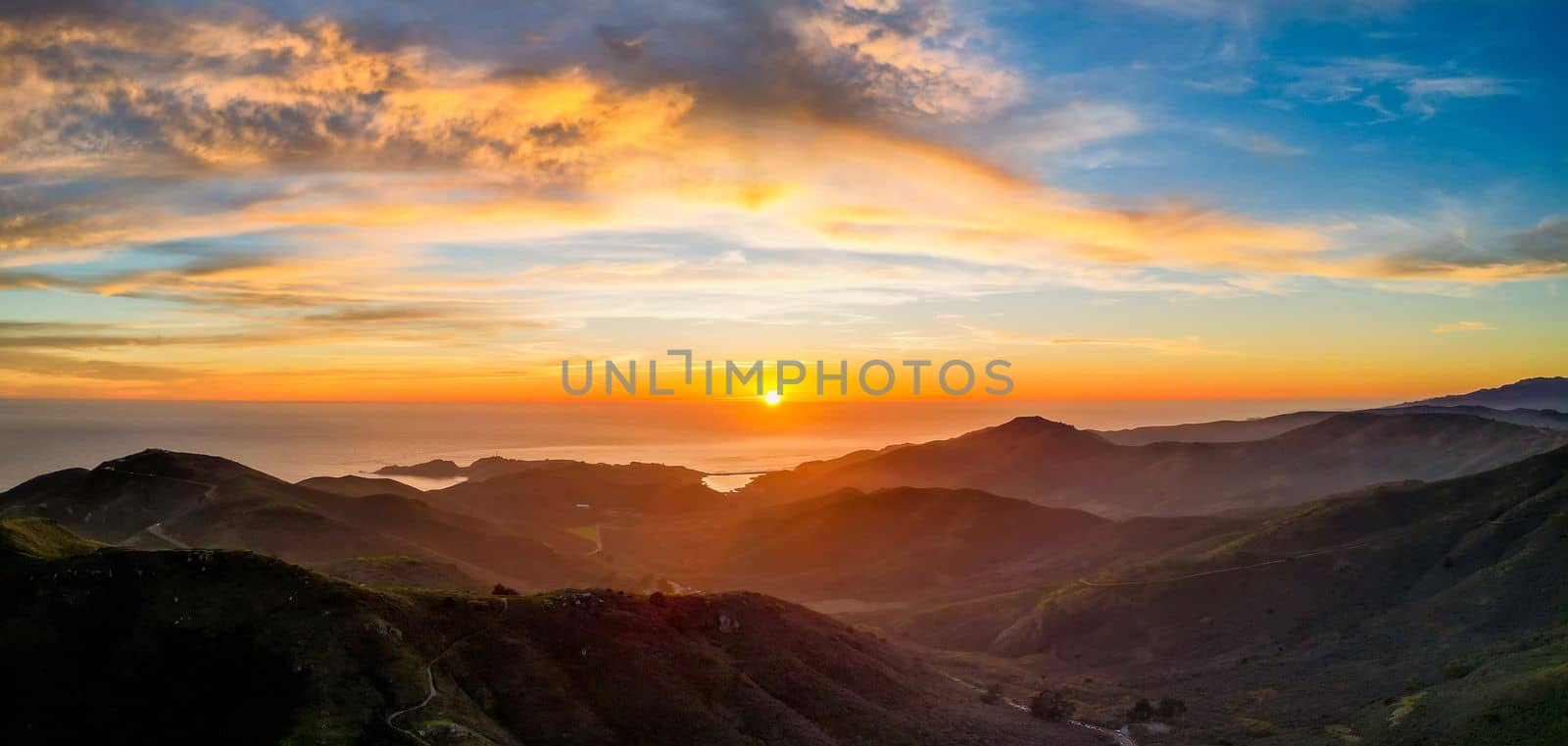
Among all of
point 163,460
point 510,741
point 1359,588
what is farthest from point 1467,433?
point 163,460

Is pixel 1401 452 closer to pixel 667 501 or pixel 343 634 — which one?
pixel 667 501

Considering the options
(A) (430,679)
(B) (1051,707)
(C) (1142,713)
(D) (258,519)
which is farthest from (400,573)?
(C) (1142,713)

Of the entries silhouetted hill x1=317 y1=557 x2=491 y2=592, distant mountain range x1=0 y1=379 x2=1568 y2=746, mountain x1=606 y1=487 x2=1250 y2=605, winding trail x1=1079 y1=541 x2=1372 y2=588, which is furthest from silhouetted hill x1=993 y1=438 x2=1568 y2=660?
silhouetted hill x1=317 y1=557 x2=491 y2=592

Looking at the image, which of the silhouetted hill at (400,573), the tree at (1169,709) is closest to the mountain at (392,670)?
the tree at (1169,709)

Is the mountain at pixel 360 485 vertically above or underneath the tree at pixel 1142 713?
above

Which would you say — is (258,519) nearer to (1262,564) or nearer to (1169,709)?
(1169,709)

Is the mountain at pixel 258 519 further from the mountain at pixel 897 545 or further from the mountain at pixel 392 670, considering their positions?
the mountain at pixel 392 670

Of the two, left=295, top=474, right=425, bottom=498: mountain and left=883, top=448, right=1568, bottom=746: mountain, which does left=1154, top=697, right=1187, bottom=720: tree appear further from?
left=295, top=474, right=425, bottom=498: mountain
